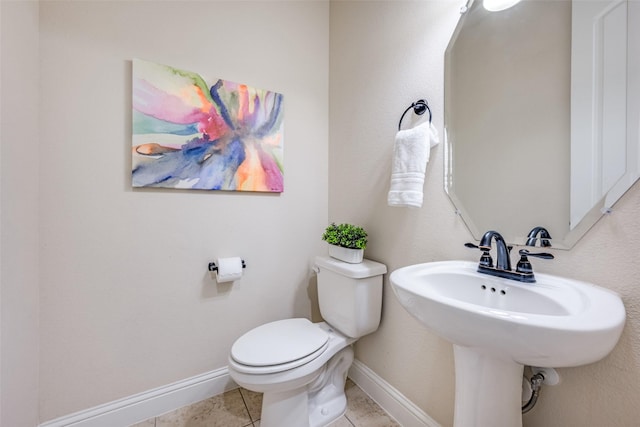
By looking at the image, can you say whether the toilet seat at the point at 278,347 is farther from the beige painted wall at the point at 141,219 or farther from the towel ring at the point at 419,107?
the towel ring at the point at 419,107

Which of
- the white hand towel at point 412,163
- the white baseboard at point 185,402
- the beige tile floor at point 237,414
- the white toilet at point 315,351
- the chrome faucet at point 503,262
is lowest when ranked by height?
the beige tile floor at point 237,414

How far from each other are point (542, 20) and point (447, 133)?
0.42 meters

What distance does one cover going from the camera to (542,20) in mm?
812

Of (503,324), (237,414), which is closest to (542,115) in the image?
(503,324)

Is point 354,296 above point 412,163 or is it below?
below

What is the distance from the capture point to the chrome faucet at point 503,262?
29.2 inches

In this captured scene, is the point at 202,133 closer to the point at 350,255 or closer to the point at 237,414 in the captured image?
the point at 350,255

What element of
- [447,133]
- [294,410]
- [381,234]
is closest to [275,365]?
[294,410]

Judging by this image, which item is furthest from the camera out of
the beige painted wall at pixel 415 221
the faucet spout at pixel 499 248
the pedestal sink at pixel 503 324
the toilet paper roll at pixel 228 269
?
the toilet paper roll at pixel 228 269

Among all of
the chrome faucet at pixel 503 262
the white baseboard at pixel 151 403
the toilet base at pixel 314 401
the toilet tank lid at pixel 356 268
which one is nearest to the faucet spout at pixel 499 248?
the chrome faucet at pixel 503 262

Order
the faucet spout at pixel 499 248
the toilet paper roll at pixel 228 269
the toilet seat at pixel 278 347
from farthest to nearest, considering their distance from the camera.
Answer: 1. the toilet paper roll at pixel 228 269
2. the toilet seat at pixel 278 347
3. the faucet spout at pixel 499 248

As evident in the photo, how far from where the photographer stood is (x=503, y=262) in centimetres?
79

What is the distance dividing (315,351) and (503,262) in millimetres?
805

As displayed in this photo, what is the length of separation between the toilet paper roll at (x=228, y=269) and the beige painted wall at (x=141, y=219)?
71mm
